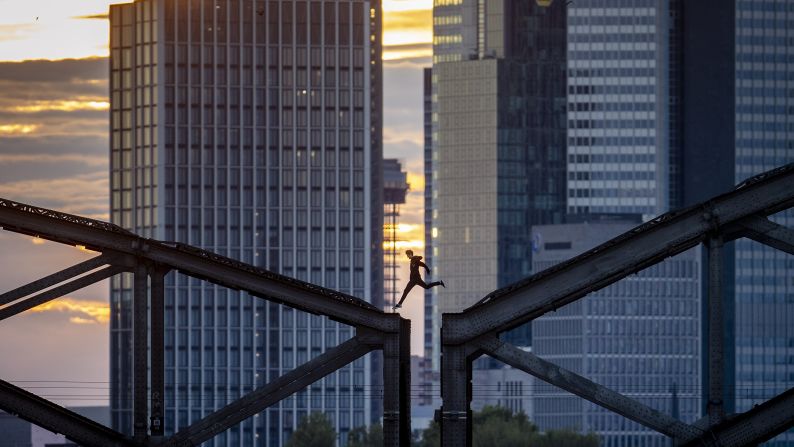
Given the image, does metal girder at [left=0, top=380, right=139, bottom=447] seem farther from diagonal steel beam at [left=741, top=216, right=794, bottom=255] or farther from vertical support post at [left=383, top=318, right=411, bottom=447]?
diagonal steel beam at [left=741, top=216, right=794, bottom=255]

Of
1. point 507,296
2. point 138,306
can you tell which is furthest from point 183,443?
point 507,296

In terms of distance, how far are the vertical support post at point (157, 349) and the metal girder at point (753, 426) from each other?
615 inches

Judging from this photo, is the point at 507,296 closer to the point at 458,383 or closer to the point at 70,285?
the point at 458,383

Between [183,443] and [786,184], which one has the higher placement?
[786,184]

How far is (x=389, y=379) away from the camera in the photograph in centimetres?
8275

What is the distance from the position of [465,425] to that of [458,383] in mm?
1204

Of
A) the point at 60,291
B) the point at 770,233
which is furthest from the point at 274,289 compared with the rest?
the point at 770,233

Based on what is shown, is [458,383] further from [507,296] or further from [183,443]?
[183,443]

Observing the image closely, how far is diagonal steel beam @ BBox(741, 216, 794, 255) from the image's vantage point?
259 ft

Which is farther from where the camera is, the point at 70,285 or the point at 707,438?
the point at 70,285

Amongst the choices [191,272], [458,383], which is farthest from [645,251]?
[191,272]

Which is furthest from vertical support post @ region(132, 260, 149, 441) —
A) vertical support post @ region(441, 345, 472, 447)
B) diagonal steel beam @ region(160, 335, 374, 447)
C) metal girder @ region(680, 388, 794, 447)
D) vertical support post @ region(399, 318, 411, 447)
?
metal girder @ region(680, 388, 794, 447)

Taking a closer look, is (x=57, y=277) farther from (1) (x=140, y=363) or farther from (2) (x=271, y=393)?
(2) (x=271, y=393)

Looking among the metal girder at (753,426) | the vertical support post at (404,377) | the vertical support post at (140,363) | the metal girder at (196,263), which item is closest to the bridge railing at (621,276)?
the metal girder at (753,426)
